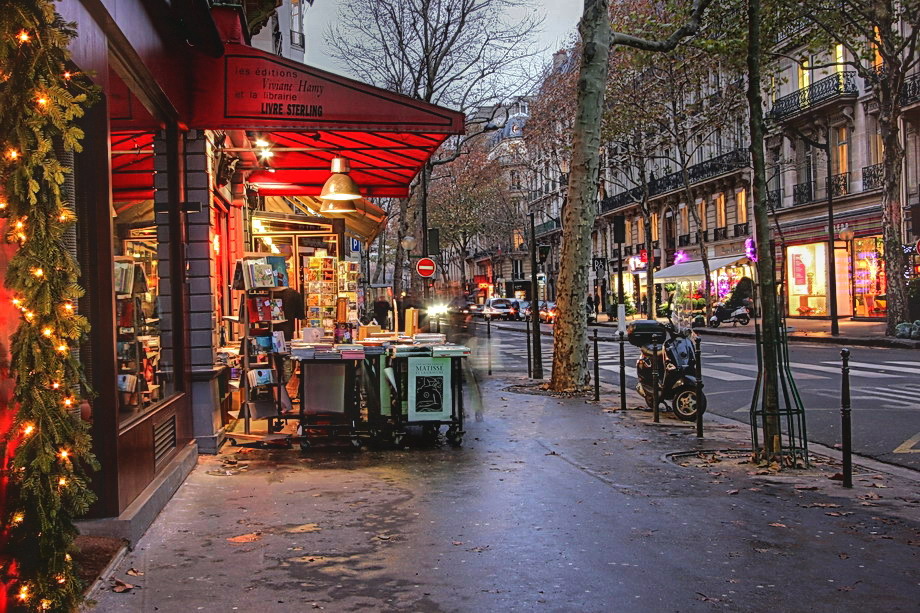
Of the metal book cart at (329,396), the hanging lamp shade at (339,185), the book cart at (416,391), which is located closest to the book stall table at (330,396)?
the metal book cart at (329,396)

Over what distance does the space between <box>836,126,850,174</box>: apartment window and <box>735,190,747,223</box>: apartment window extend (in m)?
8.09

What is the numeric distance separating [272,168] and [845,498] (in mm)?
10586

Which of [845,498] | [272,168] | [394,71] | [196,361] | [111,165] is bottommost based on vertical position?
[845,498]

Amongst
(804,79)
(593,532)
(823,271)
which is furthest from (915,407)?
(804,79)

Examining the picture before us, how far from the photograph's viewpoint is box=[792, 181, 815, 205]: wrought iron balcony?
41.1 m

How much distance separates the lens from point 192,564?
551 cm

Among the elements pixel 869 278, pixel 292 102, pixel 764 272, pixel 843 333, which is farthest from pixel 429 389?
pixel 869 278

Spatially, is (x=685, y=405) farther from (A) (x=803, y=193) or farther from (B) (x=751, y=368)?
(A) (x=803, y=193)

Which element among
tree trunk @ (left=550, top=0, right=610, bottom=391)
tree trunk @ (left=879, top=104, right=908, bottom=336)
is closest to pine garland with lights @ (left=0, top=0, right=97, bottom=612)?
tree trunk @ (left=550, top=0, right=610, bottom=391)

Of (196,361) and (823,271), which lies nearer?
(196,361)

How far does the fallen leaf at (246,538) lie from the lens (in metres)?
6.04

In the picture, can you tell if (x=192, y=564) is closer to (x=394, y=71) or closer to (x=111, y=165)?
(x=111, y=165)

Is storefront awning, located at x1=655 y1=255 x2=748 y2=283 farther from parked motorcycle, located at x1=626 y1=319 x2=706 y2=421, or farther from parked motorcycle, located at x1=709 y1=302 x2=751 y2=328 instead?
parked motorcycle, located at x1=626 y1=319 x2=706 y2=421

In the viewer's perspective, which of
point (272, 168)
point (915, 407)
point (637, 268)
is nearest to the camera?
point (915, 407)
